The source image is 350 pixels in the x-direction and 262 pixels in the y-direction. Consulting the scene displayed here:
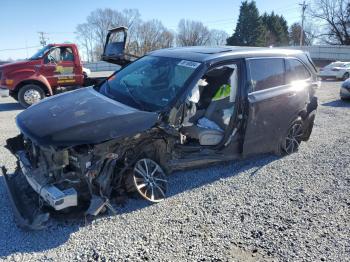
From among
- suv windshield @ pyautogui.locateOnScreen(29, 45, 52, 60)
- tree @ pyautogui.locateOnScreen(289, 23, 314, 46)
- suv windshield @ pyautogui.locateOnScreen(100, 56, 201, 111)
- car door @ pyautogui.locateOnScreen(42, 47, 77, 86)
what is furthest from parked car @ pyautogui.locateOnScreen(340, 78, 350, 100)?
tree @ pyautogui.locateOnScreen(289, 23, 314, 46)

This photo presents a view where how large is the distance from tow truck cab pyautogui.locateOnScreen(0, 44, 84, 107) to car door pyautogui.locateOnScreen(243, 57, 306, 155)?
7.55m

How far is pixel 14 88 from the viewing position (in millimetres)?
10359

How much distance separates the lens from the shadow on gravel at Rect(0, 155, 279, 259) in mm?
3246

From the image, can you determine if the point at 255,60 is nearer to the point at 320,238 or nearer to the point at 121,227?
the point at 320,238

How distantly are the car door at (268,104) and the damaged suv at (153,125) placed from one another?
0.6 inches

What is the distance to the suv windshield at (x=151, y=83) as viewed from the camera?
4236mm

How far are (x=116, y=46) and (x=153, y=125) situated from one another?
4262 mm

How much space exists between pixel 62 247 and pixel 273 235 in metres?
2.07

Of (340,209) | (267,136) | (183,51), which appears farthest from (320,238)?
(183,51)

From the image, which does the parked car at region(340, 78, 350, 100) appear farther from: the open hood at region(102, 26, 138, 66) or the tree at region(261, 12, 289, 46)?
the tree at region(261, 12, 289, 46)

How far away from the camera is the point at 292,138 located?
19.4 ft

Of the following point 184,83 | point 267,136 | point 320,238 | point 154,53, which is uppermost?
point 154,53

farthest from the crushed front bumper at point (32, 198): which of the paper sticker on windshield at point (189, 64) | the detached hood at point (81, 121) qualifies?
the paper sticker on windshield at point (189, 64)

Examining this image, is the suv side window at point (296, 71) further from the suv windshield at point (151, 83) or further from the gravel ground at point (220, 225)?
the suv windshield at point (151, 83)
